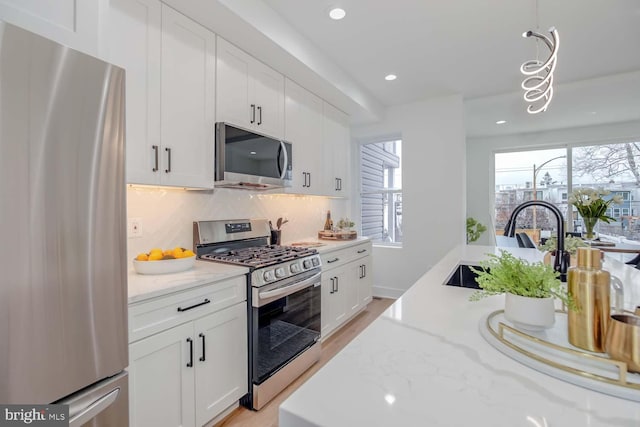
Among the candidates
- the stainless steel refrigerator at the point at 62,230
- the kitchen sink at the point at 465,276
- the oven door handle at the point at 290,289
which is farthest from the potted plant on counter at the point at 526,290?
the oven door handle at the point at 290,289

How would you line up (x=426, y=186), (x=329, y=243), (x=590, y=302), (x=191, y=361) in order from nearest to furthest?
(x=590, y=302)
(x=191, y=361)
(x=329, y=243)
(x=426, y=186)

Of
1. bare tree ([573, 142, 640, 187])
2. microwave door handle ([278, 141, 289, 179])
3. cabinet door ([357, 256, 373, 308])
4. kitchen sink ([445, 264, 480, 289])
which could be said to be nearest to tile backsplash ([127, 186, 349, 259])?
microwave door handle ([278, 141, 289, 179])

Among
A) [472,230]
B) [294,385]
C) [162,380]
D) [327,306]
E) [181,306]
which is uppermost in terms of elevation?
[472,230]

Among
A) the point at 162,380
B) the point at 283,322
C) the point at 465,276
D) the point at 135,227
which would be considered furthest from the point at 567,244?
the point at 135,227

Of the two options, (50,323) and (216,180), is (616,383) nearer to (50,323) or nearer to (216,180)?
(50,323)

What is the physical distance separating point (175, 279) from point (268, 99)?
1699 millimetres

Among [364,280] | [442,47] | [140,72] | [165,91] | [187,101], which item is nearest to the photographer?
[140,72]

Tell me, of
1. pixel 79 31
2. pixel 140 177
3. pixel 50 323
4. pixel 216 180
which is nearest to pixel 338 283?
pixel 216 180

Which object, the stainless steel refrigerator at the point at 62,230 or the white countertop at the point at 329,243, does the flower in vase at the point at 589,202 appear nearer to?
the white countertop at the point at 329,243

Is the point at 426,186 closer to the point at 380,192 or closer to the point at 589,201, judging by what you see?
the point at 380,192

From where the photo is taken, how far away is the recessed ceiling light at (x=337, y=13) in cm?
215

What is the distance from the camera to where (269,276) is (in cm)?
190

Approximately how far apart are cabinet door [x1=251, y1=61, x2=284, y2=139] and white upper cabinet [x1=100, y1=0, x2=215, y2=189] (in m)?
0.43

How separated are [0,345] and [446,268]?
1.91 metres
